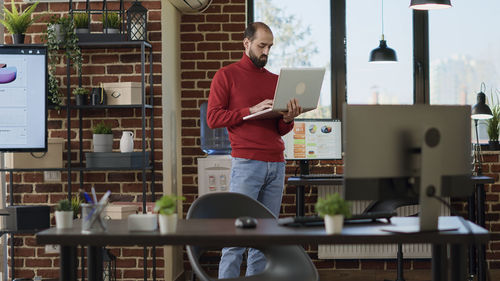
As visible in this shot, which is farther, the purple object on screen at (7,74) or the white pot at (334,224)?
the purple object on screen at (7,74)

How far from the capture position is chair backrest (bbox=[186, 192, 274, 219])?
120 inches

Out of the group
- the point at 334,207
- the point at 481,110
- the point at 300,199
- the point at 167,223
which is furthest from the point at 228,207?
the point at 481,110

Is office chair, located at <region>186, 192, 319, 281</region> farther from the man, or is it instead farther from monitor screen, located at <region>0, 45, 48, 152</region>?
monitor screen, located at <region>0, 45, 48, 152</region>

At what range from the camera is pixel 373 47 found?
18.8 ft

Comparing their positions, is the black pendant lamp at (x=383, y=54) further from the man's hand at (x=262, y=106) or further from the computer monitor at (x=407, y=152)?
the computer monitor at (x=407, y=152)

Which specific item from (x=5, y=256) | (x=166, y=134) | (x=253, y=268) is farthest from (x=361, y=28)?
(x=5, y=256)

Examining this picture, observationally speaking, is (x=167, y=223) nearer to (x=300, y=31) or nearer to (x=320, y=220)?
(x=320, y=220)

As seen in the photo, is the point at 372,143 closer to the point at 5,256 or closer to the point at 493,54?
the point at 5,256

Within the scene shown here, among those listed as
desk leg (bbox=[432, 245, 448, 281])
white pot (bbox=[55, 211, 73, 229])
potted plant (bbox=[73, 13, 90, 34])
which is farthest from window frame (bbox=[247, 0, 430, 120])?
white pot (bbox=[55, 211, 73, 229])

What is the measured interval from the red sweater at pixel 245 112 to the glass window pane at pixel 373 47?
208 centimetres

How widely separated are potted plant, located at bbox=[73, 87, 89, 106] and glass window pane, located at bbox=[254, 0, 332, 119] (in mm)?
1763

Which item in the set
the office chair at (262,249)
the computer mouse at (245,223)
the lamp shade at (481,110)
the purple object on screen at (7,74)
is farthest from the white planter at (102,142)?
the lamp shade at (481,110)

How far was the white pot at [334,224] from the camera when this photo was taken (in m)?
2.28

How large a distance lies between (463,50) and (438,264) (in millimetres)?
3606
